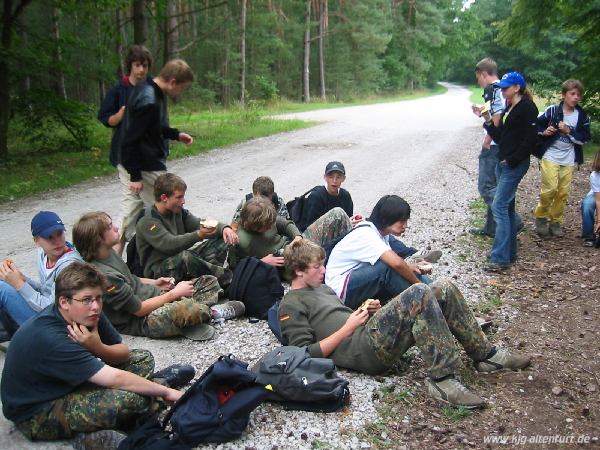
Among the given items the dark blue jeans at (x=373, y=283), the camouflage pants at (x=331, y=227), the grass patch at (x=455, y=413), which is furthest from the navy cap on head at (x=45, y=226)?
the grass patch at (x=455, y=413)

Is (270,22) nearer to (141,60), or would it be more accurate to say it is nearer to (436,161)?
(436,161)

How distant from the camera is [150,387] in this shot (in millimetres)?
3371

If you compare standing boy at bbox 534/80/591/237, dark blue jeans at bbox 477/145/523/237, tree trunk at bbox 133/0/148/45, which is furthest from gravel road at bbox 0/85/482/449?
tree trunk at bbox 133/0/148/45

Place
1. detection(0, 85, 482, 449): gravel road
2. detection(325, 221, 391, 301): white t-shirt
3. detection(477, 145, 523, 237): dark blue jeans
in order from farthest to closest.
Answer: detection(477, 145, 523, 237): dark blue jeans → detection(325, 221, 391, 301): white t-shirt → detection(0, 85, 482, 449): gravel road

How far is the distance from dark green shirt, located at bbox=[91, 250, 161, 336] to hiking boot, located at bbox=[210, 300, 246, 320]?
0.56 m

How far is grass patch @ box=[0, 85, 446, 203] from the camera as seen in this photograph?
425 inches

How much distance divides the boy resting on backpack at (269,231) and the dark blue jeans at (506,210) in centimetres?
193

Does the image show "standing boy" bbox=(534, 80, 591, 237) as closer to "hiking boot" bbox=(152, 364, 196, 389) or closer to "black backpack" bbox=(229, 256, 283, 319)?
"black backpack" bbox=(229, 256, 283, 319)

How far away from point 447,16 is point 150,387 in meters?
64.3

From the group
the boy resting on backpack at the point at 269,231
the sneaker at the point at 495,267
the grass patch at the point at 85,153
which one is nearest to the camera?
the boy resting on backpack at the point at 269,231

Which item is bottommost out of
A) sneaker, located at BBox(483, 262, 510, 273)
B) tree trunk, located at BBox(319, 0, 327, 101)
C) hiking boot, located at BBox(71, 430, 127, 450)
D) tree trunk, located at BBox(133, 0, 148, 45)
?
sneaker, located at BBox(483, 262, 510, 273)

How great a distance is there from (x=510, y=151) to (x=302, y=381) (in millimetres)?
4133

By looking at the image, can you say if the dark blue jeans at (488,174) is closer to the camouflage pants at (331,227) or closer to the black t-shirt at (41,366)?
the camouflage pants at (331,227)

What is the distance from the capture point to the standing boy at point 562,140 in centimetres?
732
